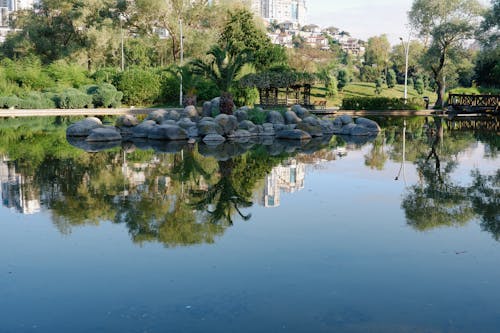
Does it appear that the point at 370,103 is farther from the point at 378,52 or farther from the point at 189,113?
the point at 378,52

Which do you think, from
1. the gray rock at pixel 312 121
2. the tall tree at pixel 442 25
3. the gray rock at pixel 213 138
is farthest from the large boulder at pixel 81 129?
the tall tree at pixel 442 25

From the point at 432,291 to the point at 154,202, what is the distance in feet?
21.4

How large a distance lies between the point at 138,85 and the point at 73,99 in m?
6.11

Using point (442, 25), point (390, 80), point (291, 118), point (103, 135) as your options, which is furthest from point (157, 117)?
point (390, 80)

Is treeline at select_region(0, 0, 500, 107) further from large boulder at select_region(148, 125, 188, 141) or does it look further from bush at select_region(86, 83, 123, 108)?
large boulder at select_region(148, 125, 188, 141)

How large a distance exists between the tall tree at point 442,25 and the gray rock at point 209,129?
2705cm

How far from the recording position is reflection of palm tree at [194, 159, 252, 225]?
1117cm

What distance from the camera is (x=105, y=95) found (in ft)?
142

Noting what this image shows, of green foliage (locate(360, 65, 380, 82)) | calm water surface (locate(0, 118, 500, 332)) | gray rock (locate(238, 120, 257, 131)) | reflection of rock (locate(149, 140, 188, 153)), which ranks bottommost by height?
calm water surface (locate(0, 118, 500, 332))

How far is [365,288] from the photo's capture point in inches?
287

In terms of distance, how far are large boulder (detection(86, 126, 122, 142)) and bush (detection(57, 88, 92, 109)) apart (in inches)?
748

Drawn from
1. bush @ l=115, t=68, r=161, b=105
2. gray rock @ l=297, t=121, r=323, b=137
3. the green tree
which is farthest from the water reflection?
the green tree

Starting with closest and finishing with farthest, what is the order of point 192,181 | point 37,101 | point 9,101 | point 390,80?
point 192,181 < point 9,101 < point 37,101 < point 390,80

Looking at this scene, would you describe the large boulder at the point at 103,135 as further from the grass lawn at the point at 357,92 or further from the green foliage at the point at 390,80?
the green foliage at the point at 390,80
